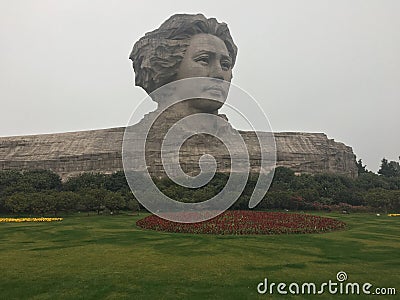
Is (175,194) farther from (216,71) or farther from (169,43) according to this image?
(169,43)

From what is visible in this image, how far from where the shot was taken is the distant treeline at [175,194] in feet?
70.2

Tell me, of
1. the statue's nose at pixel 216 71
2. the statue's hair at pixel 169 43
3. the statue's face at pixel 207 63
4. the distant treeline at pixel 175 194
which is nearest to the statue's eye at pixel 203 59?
the statue's face at pixel 207 63

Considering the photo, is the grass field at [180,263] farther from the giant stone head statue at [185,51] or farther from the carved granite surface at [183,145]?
the giant stone head statue at [185,51]

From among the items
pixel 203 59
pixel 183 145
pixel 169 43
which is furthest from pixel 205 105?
pixel 169 43

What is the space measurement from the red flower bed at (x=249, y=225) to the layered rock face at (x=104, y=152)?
16226 millimetres

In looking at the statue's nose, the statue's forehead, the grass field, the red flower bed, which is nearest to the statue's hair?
the statue's forehead

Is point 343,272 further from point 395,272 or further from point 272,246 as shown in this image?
point 272,246

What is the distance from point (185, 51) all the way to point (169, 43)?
5.24ft

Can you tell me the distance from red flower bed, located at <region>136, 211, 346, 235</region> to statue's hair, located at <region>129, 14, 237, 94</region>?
67.9 ft

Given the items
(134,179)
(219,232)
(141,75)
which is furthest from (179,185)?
(141,75)

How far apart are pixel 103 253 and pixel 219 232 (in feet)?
16.1

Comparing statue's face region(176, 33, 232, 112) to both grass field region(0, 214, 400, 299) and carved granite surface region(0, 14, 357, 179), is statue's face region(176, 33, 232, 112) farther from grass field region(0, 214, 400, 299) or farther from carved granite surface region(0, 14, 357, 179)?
grass field region(0, 214, 400, 299)

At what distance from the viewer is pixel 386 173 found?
4666cm

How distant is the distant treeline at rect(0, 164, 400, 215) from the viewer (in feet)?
70.2
